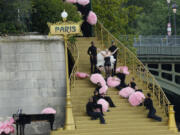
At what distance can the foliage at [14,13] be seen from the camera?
101 feet

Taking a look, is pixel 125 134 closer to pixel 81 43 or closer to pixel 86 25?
pixel 81 43

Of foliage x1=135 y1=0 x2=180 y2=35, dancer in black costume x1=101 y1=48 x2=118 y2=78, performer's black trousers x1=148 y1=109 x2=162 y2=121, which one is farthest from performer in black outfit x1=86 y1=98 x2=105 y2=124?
foliage x1=135 y1=0 x2=180 y2=35

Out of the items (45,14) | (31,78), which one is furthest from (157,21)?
(31,78)

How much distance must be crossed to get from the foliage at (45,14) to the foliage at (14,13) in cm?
95

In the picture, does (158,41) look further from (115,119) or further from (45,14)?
(115,119)

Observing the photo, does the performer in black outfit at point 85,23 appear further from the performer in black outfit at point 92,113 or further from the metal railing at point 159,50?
the metal railing at point 159,50

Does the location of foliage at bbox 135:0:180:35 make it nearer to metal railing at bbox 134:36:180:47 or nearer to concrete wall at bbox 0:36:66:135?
metal railing at bbox 134:36:180:47

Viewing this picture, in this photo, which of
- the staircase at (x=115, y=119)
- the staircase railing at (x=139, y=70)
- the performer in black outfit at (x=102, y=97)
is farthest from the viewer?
the staircase railing at (x=139, y=70)

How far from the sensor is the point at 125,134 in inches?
1056

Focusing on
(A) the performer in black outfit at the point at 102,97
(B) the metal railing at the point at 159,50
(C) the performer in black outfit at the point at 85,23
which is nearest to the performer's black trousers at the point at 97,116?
(A) the performer in black outfit at the point at 102,97

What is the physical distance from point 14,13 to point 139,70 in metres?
6.69

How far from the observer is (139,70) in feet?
108

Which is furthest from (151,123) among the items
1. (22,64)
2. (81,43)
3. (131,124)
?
(81,43)

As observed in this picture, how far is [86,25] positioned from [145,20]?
3259 centimetres
